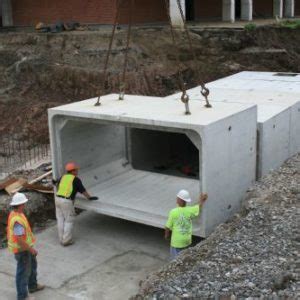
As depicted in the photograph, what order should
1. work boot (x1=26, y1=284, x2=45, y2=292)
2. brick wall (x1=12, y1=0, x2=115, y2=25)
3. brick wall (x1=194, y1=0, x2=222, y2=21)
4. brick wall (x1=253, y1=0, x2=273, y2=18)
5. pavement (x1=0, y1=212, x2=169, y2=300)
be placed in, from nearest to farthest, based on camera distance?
1. work boot (x1=26, y1=284, x2=45, y2=292)
2. pavement (x1=0, y1=212, x2=169, y2=300)
3. brick wall (x1=12, y1=0, x2=115, y2=25)
4. brick wall (x1=194, y1=0, x2=222, y2=21)
5. brick wall (x1=253, y1=0, x2=273, y2=18)

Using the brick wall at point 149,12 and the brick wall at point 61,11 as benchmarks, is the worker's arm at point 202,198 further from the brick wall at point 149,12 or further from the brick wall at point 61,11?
the brick wall at point 149,12

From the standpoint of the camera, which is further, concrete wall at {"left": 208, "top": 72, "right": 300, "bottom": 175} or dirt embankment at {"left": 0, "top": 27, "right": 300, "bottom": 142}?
dirt embankment at {"left": 0, "top": 27, "right": 300, "bottom": 142}

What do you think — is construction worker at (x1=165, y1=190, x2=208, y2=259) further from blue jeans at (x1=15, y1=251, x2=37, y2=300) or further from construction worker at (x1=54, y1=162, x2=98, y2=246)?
construction worker at (x1=54, y1=162, x2=98, y2=246)

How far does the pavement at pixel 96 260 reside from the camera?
830 cm

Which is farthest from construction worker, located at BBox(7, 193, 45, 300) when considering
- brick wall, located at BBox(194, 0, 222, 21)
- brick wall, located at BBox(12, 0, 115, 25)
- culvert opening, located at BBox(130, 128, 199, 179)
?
brick wall, located at BBox(194, 0, 222, 21)

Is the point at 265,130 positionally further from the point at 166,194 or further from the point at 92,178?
the point at 92,178

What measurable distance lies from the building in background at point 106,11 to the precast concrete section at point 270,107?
10.9 meters

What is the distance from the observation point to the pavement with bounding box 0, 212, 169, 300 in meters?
8.30

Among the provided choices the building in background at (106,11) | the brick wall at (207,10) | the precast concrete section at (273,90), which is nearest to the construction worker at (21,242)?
the precast concrete section at (273,90)

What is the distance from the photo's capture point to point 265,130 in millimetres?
10477

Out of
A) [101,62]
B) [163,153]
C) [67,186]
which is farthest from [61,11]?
[67,186]

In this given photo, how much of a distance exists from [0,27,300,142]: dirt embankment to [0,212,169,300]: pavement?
22.3 ft

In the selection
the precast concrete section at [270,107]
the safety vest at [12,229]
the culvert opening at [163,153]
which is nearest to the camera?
the safety vest at [12,229]

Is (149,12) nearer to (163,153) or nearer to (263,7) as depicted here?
(263,7)
